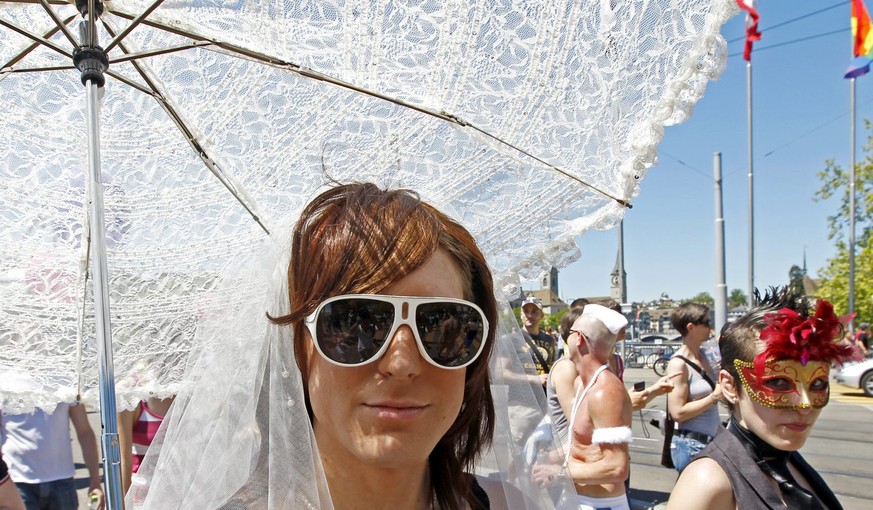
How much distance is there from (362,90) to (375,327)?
0.80 metres

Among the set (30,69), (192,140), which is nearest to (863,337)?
(192,140)

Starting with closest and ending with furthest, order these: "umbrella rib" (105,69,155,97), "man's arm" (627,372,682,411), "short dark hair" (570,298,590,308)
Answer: "umbrella rib" (105,69,155,97) → "man's arm" (627,372,682,411) → "short dark hair" (570,298,590,308)

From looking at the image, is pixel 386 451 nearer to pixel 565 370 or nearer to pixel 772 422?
pixel 772 422

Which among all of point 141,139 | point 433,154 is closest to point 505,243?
point 433,154

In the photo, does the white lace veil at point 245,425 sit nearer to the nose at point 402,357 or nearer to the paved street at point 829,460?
the nose at point 402,357

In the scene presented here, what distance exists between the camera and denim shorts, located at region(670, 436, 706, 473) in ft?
13.8

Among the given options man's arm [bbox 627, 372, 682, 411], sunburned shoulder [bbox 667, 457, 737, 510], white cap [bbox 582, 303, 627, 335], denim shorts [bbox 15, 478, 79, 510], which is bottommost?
denim shorts [bbox 15, 478, 79, 510]

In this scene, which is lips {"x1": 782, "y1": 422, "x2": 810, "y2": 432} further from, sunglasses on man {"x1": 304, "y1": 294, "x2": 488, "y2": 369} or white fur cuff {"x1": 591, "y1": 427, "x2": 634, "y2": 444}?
sunglasses on man {"x1": 304, "y1": 294, "x2": 488, "y2": 369}

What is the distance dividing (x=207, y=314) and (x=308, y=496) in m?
0.53

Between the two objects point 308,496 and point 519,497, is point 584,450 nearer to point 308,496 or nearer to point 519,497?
point 519,497

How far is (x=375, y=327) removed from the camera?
1.10m

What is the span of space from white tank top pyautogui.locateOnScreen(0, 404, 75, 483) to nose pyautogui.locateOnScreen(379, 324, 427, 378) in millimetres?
3076

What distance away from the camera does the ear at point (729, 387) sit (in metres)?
2.29

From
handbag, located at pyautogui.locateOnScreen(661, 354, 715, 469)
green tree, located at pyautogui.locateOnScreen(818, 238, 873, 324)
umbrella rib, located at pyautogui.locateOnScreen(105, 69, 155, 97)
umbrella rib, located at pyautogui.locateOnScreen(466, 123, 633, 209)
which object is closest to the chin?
umbrella rib, located at pyautogui.locateOnScreen(466, 123, 633, 209)
